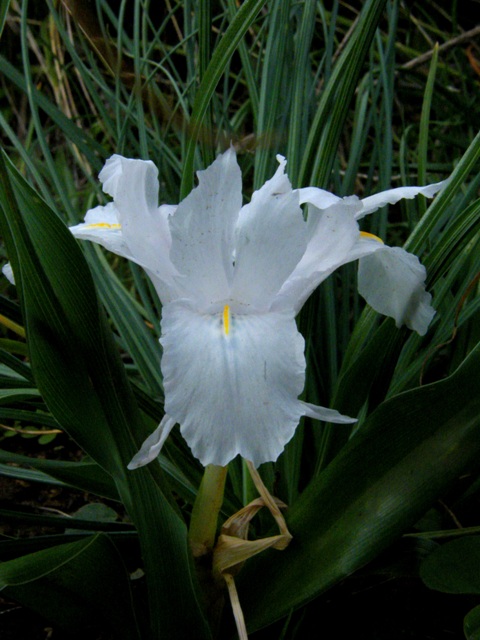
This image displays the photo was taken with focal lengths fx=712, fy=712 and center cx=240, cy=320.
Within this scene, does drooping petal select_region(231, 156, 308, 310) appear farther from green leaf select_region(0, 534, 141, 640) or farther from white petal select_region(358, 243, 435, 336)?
green leaf select_region(0, 534, 141, 640)

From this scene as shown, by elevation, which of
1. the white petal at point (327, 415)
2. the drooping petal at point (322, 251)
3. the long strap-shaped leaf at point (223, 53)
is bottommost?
the white petal at point (327, 415)

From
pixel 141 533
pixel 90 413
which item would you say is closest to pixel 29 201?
→ pixel 90 413

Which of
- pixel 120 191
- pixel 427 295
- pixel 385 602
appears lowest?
pixel 385 602

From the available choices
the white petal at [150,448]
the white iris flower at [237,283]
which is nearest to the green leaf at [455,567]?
the white iris flower at [237,283]

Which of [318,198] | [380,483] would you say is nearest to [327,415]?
[380,483]

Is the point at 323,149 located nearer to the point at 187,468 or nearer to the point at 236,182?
the point at 236,182

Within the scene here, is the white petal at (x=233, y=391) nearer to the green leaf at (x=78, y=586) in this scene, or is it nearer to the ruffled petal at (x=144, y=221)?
the ruffled petal at (x=144, y=221)
